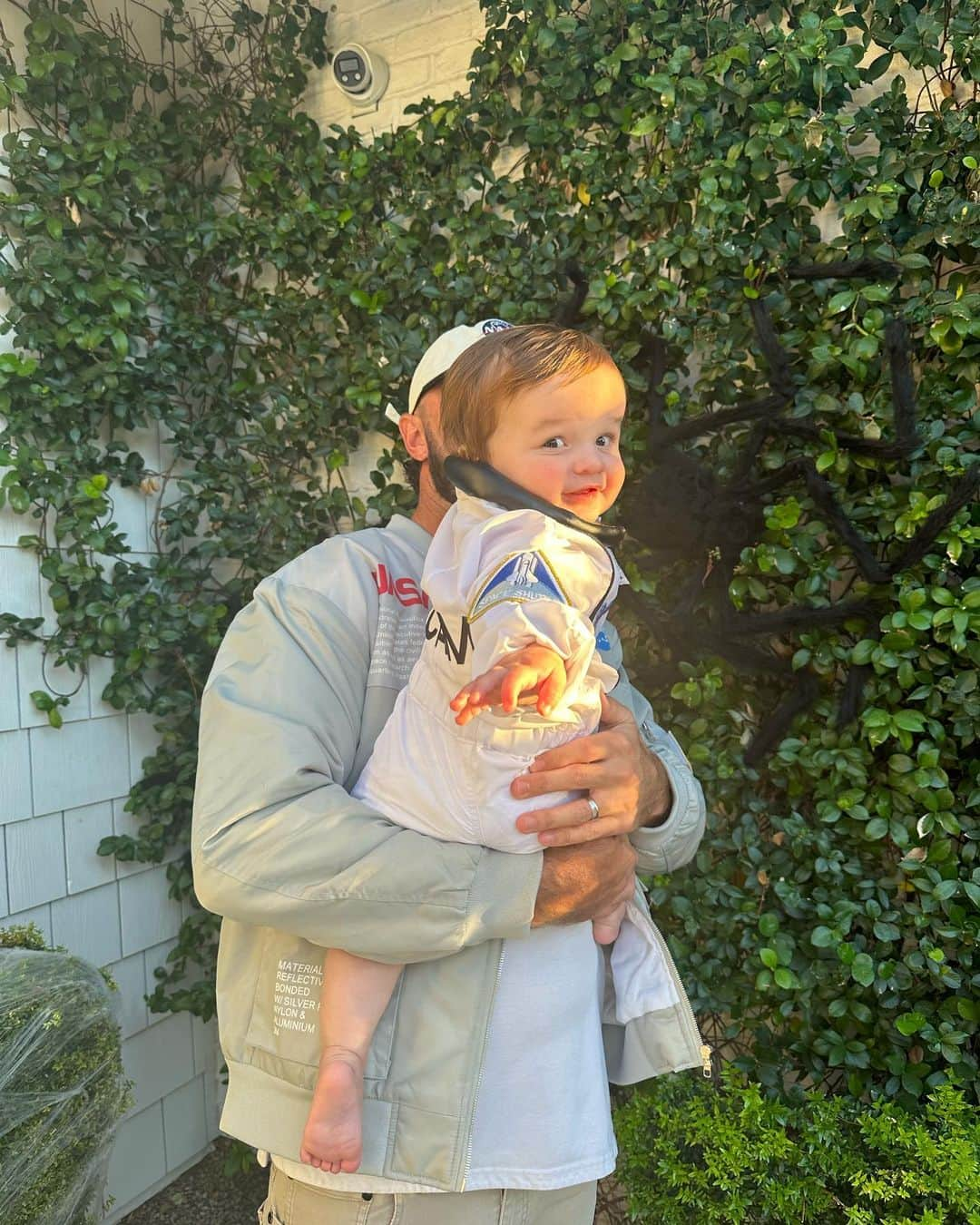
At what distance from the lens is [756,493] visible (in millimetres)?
1985

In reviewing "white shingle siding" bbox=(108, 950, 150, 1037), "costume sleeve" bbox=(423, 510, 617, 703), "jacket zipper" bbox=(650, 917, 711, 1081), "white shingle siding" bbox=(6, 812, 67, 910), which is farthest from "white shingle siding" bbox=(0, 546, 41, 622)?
"jacket zipper" bbox=(650, 917, 711, 1081)

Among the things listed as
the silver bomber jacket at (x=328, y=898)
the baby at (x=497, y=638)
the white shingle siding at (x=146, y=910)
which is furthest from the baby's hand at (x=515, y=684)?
the white shingle siding at (x=146, y=910)

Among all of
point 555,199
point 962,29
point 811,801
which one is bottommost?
point 811,801

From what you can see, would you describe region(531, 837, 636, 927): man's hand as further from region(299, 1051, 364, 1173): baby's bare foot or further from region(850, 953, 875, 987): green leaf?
region(850, 953, 875, 987): green leaf

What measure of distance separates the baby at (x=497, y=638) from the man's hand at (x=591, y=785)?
2cm

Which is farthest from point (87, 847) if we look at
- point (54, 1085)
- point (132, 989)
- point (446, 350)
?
point (446, 350)

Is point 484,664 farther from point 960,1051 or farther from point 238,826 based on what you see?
point 960,1051

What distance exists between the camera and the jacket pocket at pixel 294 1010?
1.09 m

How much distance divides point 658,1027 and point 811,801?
0.95 metres

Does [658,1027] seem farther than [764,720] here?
No

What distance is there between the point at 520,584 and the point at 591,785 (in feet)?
1.01

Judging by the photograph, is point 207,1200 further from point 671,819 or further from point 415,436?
point 415,436

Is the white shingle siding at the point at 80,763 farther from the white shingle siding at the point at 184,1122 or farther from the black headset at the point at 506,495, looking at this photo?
the black headset at the point at 506,495

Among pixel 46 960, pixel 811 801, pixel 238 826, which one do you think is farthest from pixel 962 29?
pixel 46 960
